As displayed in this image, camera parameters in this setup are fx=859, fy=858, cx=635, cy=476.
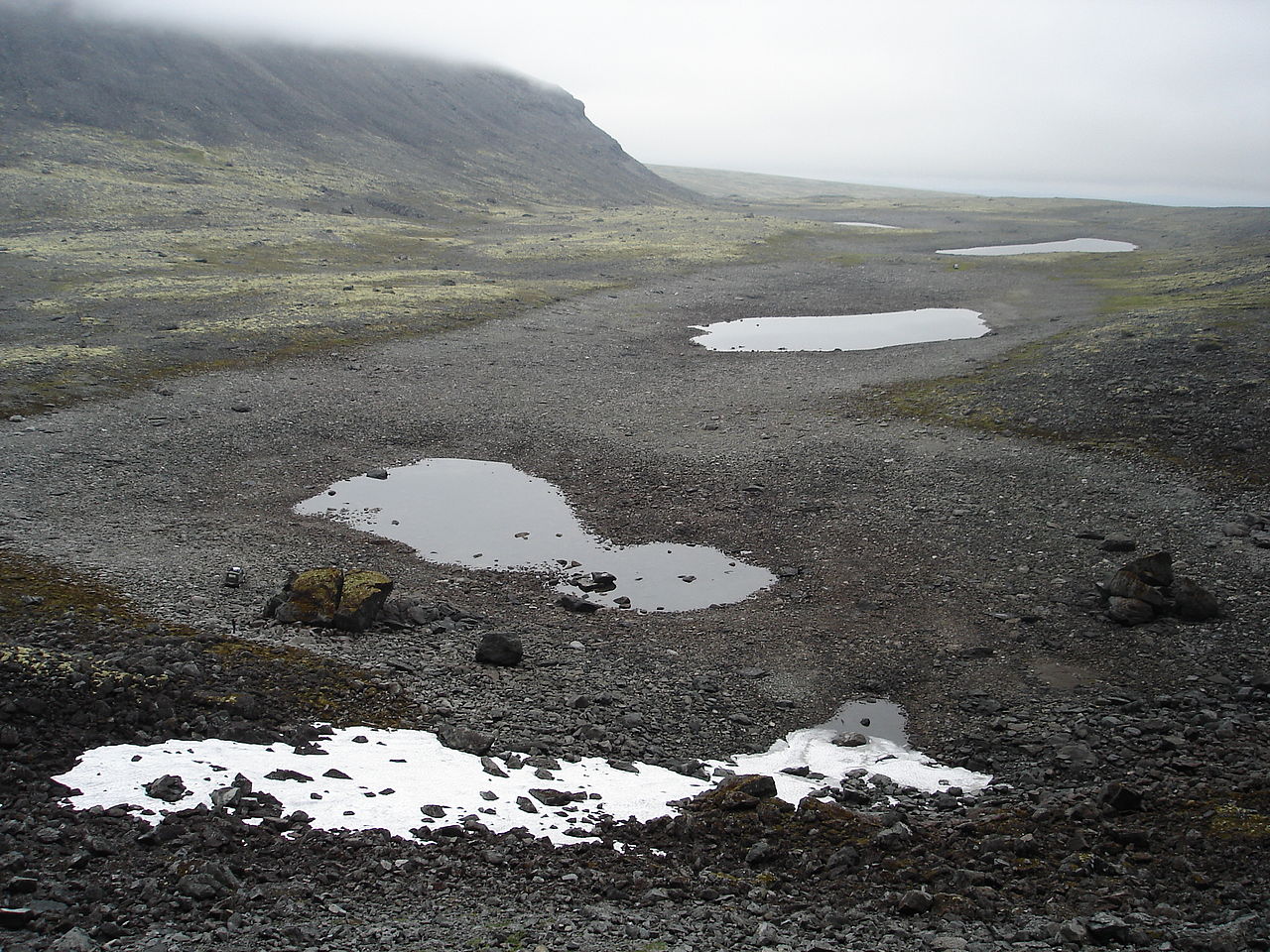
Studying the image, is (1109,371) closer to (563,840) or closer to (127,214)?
(563,840)

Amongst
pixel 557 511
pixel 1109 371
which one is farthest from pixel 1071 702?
pixel 1109 371

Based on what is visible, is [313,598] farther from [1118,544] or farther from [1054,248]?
[1054,248]

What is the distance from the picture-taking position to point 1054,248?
109312 mm

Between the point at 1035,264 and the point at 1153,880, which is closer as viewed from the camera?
the point at 1153,880

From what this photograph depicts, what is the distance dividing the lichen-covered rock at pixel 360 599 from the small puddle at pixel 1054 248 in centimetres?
9259

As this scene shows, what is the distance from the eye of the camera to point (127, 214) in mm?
81125

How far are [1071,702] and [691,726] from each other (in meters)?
7.30

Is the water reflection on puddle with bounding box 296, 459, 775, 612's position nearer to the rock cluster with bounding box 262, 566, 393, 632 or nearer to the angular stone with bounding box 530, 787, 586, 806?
the rock cluster with bounding box 262, 566, 393, 632

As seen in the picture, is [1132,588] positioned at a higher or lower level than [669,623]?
higher

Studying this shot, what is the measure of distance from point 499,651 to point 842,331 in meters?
42.0

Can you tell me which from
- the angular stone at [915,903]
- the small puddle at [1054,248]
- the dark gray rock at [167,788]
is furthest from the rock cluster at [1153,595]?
the small puddle at [1054,248]

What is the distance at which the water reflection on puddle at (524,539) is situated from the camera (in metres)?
21.2

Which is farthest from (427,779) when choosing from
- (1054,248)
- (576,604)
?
(1054,248)

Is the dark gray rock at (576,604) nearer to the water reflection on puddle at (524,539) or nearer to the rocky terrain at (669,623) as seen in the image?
the water reflection on puddle at (524,539)
